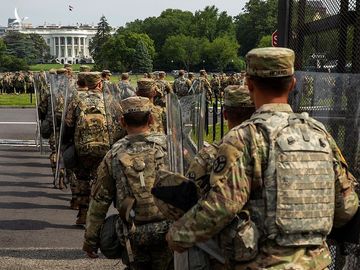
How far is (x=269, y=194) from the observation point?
296cm

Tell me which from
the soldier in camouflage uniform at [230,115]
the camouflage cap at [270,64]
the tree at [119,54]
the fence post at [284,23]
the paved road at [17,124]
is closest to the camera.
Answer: the camouflage cap at [270,64]

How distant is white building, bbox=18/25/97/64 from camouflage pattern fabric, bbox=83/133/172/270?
171 meters

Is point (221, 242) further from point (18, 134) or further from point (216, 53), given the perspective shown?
point (216, 53)

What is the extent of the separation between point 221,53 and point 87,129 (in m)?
101

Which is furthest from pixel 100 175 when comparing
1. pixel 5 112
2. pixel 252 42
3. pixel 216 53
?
pixel 252 42

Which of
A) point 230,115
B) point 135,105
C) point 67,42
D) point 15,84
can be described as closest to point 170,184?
point 230,115

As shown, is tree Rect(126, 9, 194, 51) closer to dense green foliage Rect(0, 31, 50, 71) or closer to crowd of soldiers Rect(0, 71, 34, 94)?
dense green foliage Rect(0, 31, 50, 71)

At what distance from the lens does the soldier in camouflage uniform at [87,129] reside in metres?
7.94

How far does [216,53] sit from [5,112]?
82404 mm

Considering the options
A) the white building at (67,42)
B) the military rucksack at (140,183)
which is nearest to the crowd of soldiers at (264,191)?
the military rucksack at (140,183)

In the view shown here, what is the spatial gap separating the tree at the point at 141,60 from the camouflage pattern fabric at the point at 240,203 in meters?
97.8

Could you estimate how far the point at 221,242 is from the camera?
10.1 feet

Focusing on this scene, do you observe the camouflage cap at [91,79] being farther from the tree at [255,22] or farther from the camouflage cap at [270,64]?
the tree at [255,22]

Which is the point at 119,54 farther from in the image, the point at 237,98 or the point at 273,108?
the point at 273,108
